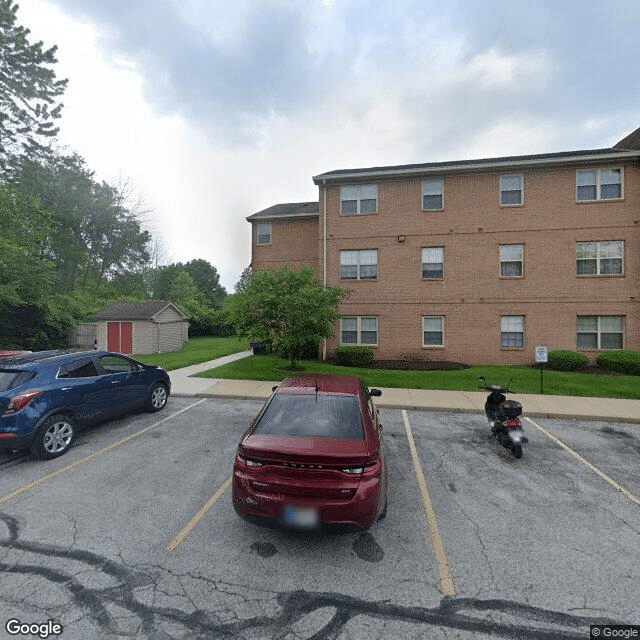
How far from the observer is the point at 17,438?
194 inches

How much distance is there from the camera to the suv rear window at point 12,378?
5.12 meters

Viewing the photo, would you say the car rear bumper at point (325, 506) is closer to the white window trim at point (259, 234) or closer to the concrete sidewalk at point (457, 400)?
the concrete sidewalk at point (457, 400)

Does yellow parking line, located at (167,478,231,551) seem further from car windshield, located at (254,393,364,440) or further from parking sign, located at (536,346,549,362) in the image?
parking sign, located at (536,346,549,362)

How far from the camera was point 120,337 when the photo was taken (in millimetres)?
21562

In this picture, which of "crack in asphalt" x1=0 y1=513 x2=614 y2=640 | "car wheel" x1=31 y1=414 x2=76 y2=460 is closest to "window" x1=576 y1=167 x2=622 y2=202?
"crack in asphalt" x1=0 y1=513 x2=614 y2=640

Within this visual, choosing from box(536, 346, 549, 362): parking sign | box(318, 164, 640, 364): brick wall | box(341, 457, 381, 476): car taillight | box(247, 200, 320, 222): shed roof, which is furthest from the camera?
box(247, 200, 320, 222): shed roof

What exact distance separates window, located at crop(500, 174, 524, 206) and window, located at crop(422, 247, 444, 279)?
3.66 meters

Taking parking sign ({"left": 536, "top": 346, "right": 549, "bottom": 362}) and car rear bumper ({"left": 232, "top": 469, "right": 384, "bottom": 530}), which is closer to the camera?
car rear bumper ({"left": 232, "top": 469, "right": 384, "bottom": 530})

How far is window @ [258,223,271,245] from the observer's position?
63.4 ft

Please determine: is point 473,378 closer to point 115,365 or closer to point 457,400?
point 457,400

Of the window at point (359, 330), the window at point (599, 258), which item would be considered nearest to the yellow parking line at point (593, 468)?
the window at point (359, 330)

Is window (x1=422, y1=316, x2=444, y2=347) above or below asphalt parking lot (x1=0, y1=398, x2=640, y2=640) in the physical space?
above

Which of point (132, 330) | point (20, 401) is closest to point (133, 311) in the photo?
point (132, 330)

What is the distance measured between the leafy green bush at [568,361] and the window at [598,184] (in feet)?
23.5
